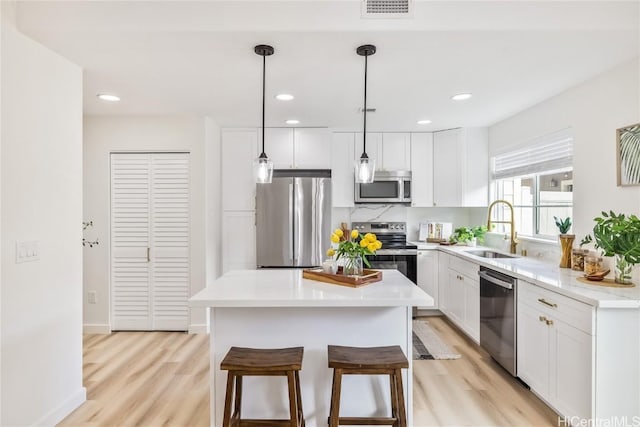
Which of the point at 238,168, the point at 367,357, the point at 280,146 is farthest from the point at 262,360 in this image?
the point at 280,146

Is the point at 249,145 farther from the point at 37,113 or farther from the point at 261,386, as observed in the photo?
the point at 261,386

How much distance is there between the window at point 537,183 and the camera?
123 inches

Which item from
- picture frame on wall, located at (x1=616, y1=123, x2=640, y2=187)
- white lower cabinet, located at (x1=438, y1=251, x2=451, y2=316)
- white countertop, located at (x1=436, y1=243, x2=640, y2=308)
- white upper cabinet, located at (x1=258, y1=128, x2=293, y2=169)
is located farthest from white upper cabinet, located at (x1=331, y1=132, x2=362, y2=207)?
picture frame on wall, located at (x1=616, y1=123, x2=640, y2=187)

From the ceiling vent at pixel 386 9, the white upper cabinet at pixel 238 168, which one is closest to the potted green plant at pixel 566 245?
the ceiling vent at pixel 386 9

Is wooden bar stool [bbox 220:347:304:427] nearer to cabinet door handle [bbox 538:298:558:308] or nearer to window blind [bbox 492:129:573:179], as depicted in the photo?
cabinet door handle [bbox 538:298:558:308]

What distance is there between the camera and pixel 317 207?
13.4 ft

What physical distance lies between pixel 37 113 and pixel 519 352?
11.8 ft

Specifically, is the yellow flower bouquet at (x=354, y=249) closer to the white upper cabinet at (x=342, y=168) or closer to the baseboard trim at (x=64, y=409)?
the baseboard trim at (x=64, y=409)

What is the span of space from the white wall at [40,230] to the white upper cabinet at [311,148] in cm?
229

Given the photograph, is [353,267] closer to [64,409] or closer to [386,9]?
[386,9]

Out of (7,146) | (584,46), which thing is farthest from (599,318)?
(7,146)

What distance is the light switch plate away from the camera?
1.98 m

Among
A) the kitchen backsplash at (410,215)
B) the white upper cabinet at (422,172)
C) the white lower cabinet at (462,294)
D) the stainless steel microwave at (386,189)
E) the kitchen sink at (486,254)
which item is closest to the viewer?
the white lower cabinet at (462,294)

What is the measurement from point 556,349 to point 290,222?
8.83 ft
